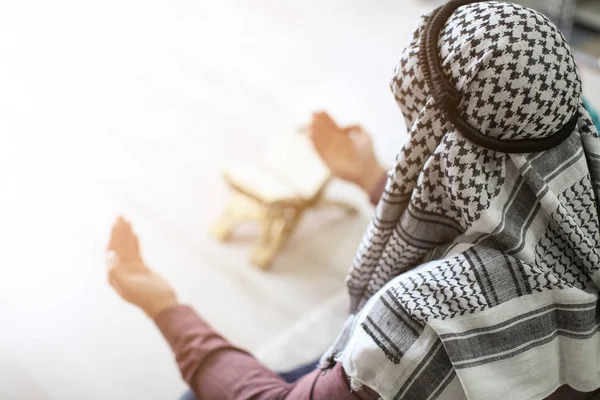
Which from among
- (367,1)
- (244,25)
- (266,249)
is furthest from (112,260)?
(367,1)

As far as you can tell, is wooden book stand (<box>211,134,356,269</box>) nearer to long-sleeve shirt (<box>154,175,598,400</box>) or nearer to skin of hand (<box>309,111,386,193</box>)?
skin of hand (<box>309,111,386,193</box>)

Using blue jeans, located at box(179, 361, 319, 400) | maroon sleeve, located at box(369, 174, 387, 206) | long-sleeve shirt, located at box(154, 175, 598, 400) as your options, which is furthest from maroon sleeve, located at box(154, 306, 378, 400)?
maroon sleeve, located at box(369, 174, 387, 206)

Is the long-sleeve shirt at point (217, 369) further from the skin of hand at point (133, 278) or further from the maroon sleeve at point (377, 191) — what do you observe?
the maroon sleeve at point (377, 191)

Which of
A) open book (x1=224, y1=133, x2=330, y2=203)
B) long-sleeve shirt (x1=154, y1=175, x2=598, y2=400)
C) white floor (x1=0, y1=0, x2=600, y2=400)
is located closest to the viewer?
long-sleeve shirt (x1=154, y1=175, x2=598, y2=400)

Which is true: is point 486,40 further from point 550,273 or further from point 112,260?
point 112,260

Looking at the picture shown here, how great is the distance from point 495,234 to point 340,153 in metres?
0.62

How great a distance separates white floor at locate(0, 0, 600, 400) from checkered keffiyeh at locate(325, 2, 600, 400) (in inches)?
22.0

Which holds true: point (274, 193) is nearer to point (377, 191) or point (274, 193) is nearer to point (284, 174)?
point (284, 174)

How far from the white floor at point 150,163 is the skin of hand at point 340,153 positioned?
0.27 meters

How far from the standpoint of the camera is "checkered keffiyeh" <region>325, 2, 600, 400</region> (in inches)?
23.6

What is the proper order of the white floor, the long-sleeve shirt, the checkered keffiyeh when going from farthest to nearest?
the white floor → the long-sleeve shirt → the checkered keffiyeh

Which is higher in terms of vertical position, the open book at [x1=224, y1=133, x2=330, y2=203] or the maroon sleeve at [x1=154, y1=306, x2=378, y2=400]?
the open book at [x1=224, y1=133, x2=330, y2=203]

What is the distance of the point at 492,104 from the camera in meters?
0.60

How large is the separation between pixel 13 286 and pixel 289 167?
25.3 inches
